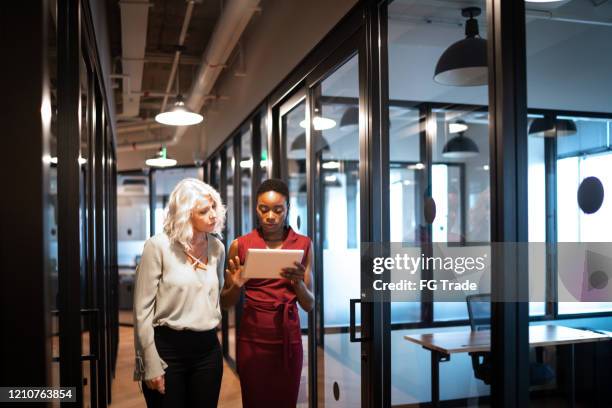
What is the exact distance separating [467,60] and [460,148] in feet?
1.28

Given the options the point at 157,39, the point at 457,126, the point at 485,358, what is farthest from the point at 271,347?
the point at 157,39

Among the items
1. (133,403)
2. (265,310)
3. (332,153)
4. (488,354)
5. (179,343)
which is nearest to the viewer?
(488,354)

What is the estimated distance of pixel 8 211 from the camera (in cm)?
129

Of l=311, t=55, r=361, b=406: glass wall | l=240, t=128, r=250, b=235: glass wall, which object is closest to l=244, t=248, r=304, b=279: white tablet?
l=311, t=55, r=361, b=406: glass wall

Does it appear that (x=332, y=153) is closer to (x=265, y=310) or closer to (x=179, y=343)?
(x=265, y=310)

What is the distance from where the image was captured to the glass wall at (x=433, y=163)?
6.09 feet

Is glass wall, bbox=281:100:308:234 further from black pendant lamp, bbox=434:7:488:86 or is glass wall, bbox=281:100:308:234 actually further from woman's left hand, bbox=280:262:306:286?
black pendant lamp, bbox=434:7:488:86

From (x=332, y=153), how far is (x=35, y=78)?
2.23 metres

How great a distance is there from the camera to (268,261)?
2.55 metres

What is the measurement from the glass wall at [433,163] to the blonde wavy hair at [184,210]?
85 centimetres

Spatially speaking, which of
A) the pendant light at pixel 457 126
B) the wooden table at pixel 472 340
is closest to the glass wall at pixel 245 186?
the wooden table at pixel 472 340

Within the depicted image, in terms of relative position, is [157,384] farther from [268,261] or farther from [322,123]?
[322,123]

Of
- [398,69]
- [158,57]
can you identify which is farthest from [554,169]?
[158,57]

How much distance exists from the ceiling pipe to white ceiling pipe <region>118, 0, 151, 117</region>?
573mm
